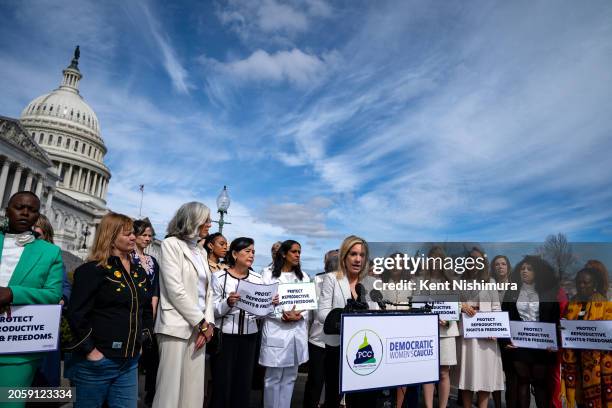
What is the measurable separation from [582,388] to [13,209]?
6814mm

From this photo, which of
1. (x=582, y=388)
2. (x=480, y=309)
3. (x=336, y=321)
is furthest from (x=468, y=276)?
(x=336, y=321)

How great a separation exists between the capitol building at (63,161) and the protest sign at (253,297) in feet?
224

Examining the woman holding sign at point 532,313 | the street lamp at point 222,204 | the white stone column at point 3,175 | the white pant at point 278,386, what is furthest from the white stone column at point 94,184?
the woman holding sign at point 532,313

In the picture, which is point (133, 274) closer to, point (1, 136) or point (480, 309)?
point (480, 309)

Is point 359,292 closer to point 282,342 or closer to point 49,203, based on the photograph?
point 282,342

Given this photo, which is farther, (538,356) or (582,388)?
(538,356)

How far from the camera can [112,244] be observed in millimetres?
3795

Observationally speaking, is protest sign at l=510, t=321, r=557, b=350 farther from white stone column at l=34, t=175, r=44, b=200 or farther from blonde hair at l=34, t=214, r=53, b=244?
white stone column at l=34, t=175, r=44, b=200

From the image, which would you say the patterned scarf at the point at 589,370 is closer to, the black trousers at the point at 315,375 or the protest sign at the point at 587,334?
the protest sign at the point at 587,334

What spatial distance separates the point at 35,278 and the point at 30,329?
0.43 metres

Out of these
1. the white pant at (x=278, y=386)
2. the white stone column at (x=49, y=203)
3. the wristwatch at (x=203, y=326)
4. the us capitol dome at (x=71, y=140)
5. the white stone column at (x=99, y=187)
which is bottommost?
the white pant at (x=278, y=386)

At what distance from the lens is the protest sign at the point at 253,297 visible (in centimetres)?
480

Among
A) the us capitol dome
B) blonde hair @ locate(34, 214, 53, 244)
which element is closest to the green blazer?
blonde hair @ locate(34, 214, 53, 244)

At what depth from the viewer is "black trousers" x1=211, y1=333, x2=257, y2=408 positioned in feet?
14.9
